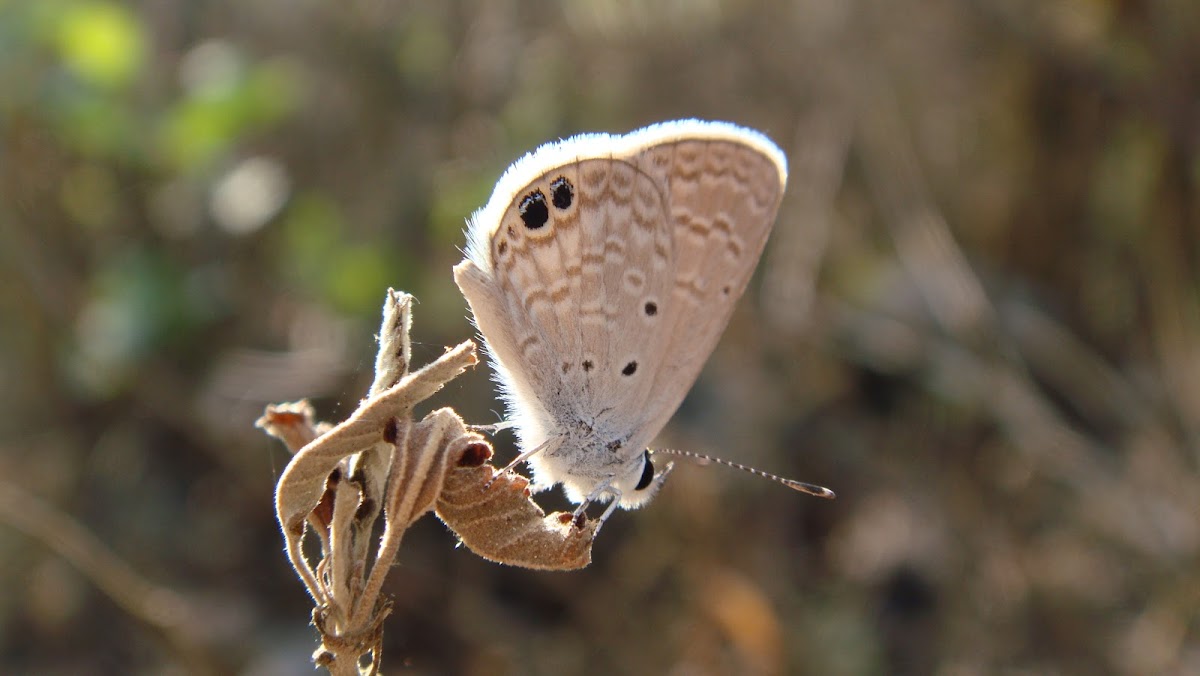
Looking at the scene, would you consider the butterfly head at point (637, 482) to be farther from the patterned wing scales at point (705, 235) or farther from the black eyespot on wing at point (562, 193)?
the black eyespot on wing at point (562, 193)

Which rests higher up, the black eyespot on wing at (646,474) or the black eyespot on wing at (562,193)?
the black eyespot on wing at (562,193)

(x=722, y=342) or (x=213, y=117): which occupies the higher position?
(x=213, y=117)

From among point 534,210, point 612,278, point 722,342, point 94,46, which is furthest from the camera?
point 722,342

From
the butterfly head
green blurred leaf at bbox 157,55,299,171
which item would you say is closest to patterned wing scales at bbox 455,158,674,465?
the butterfly head

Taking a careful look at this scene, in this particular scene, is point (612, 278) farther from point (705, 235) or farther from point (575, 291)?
point (705, 235)

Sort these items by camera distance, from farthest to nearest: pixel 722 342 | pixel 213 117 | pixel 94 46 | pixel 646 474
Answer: pixel 722 342
pixel 213 117
pixel 94 46
pixel 646 474

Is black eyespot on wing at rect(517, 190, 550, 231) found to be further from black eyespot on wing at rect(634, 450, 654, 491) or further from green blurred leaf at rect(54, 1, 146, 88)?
green blurred leaf at rect(54, 1, 146, 88)

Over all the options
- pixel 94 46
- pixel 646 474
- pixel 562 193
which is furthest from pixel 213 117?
pixel 646 474

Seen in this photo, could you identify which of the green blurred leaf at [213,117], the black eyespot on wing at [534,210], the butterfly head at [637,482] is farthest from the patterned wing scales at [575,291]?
the green blurred leaf at [213,117]
